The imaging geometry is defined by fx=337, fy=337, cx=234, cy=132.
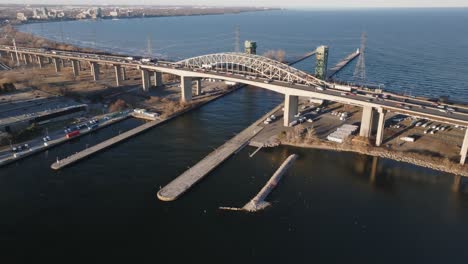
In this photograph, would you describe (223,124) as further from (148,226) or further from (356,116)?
(148,226)

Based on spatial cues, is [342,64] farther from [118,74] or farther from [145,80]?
→ [118,74]

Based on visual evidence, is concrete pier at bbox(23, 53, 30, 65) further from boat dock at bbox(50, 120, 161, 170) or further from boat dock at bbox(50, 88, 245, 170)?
boat dock at bbox(50, 120, 161, 170)

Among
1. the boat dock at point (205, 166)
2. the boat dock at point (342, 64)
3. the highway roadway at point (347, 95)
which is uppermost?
the highway roadway at point (347, 95)

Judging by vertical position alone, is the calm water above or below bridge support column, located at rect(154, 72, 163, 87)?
below

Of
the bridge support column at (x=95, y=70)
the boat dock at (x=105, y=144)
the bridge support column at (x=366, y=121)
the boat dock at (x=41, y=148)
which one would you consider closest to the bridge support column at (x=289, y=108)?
the bridge support column at (x=366, y=121)

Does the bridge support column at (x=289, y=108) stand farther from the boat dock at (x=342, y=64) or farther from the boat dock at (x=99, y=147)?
the boat dock at (x=342, y=64)

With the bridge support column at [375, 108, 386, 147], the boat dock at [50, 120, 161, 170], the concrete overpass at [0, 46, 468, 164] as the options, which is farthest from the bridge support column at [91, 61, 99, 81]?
the bridge support column at [375, 108, 386, 147]

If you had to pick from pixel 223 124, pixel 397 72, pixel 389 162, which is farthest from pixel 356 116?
pixel 397 72
